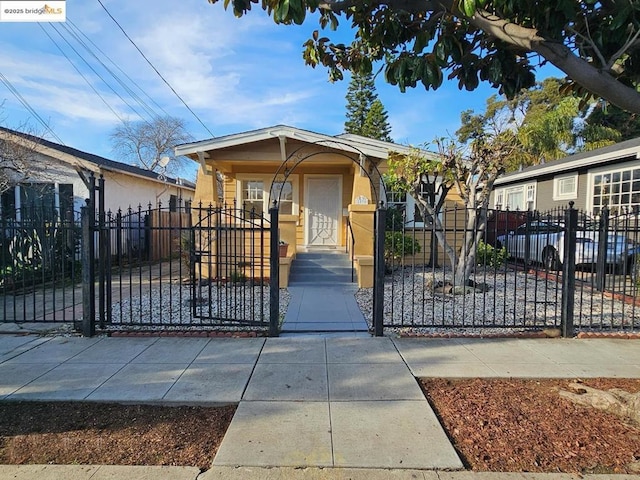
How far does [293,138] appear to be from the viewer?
10234mm

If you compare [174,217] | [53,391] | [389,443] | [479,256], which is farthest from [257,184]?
[389,443]

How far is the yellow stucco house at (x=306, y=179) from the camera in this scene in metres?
9.90

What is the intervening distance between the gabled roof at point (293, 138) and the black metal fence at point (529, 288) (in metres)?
1.94

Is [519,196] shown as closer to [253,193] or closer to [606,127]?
[606,127]

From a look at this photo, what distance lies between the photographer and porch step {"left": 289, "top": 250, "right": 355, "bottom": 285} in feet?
31.3

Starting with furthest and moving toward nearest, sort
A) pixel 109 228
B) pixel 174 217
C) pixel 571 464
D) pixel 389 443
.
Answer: pixel 174 217 < pixel 109 228 < pixel 389 443 < pixel 571 464

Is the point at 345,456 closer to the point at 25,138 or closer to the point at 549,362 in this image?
the point at 549,362

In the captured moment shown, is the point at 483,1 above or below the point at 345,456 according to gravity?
above

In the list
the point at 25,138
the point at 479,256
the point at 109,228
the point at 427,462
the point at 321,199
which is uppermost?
the point at 25,138

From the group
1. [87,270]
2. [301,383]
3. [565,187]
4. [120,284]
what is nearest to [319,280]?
[120,284]

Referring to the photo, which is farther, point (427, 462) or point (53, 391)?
point (53, 391)

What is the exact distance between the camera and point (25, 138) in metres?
11.3

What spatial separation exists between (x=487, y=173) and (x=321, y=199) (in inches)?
229

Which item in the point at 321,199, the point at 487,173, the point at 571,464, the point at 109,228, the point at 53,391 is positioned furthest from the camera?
the point at 321,199
